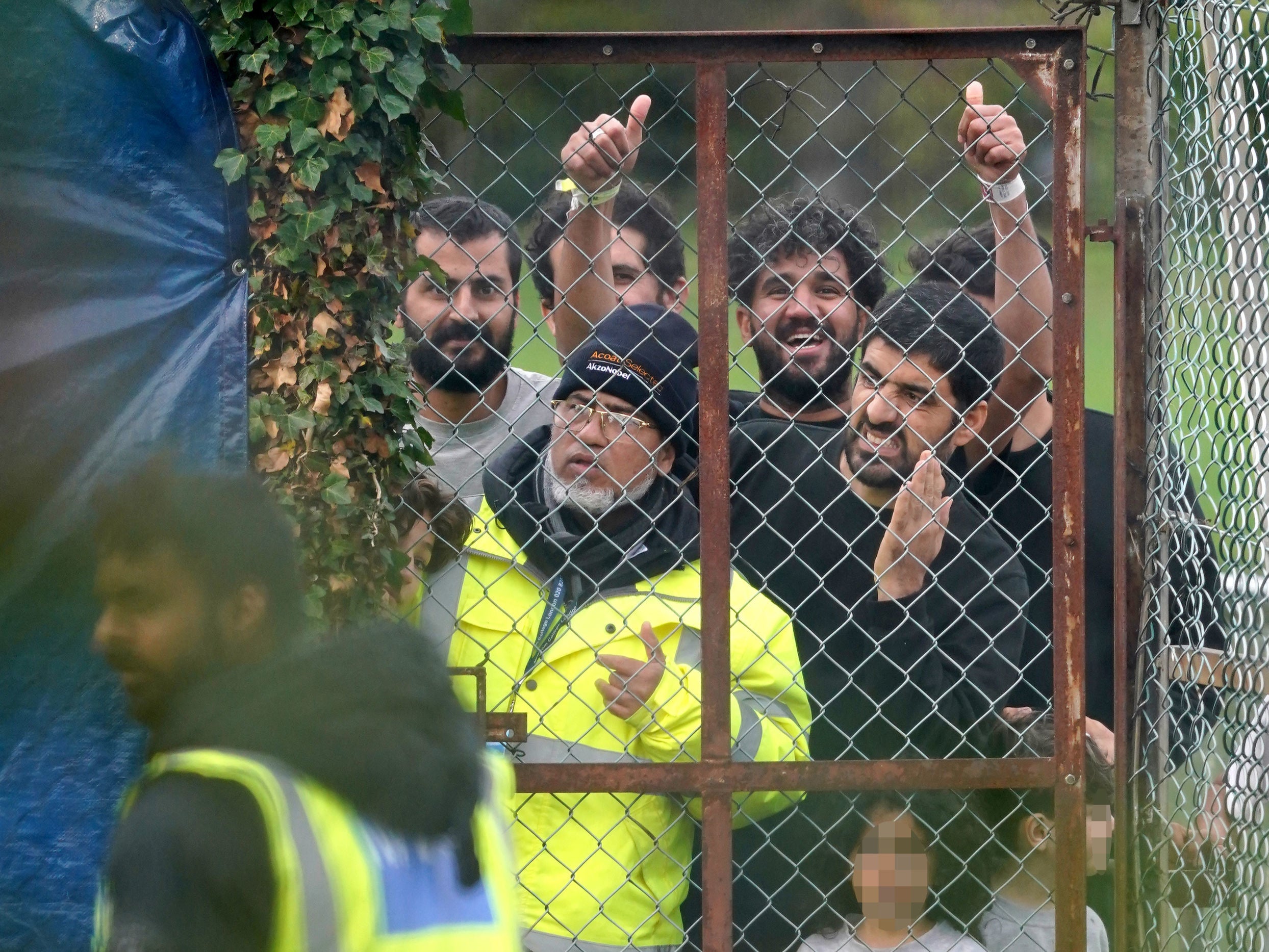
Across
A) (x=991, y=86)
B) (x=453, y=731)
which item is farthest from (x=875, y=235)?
(x=991, y=86)

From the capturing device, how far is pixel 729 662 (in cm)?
242

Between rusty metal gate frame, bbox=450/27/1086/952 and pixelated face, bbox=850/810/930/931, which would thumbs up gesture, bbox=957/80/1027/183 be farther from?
pixelated face, bbox=850/810/930/931

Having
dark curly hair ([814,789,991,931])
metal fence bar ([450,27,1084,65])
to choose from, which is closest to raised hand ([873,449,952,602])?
dark curly hair ([814,789,991,931])

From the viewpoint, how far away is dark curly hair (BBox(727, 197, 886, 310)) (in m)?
2.93

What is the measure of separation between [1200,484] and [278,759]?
5.98 feet

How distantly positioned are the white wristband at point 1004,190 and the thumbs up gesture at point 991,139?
0.04 meters

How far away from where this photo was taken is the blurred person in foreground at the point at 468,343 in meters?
2.97

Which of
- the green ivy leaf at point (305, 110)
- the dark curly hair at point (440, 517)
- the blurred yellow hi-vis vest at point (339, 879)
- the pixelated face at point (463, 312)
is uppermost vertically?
the green ivy leaf at point (305, 110)

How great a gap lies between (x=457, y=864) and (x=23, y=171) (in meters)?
1.36

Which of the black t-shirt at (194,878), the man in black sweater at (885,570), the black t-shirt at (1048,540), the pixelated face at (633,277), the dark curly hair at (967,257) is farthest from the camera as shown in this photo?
the pixelated face at (633,277)

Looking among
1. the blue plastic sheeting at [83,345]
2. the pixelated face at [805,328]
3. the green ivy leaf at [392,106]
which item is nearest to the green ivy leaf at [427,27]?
the green ivy leaf at [392,106]

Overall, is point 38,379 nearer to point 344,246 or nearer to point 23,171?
point 23,171

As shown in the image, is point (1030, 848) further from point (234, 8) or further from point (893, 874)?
point (234, 8)

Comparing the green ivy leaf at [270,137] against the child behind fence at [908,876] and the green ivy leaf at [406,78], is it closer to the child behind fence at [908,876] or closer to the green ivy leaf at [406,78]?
the green ivy leaf at [406,78]
